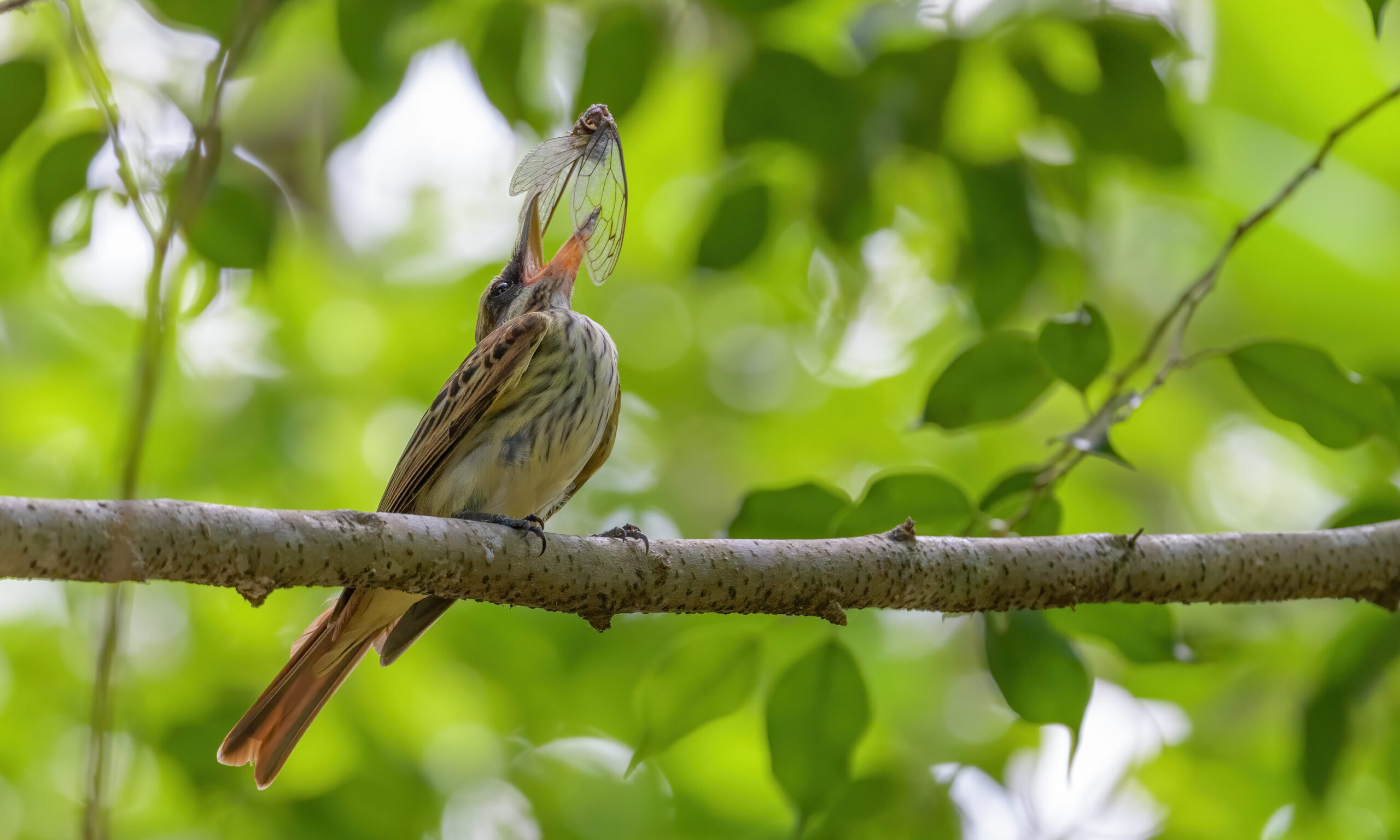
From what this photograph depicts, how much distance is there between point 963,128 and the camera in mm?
4105

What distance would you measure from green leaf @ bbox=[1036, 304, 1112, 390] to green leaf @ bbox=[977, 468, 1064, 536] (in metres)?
0.31

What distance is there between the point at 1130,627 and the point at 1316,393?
65cm

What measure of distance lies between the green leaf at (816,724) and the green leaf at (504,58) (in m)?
1.67

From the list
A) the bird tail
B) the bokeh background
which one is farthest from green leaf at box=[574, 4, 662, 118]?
the bird tail

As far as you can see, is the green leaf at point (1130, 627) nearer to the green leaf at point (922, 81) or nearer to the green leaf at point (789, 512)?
the green leaf at point (789, 512)

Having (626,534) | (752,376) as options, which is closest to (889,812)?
(626,534)

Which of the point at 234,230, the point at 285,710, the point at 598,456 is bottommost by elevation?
the point at 285,710

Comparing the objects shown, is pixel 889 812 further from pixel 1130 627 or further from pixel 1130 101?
pixel 1130 101

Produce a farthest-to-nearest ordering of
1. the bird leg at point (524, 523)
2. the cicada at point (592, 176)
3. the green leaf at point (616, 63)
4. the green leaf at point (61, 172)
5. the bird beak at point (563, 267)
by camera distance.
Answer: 1. the bird beak at point (563, 267)
2. the green leaf at point (616, 63)
3. the green leaf at point (61, 172)
4. the cicada at point (592, 176)
5. the bird leg at point (524, 523)

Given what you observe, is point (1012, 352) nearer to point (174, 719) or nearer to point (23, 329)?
point (174, 719)

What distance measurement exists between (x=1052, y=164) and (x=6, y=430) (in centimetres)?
455

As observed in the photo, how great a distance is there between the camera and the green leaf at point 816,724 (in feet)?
8.56

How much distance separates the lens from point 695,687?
2.72 metres

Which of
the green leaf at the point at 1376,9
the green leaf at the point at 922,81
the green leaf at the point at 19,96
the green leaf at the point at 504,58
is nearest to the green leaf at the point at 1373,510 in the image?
the green leaf at the point at 1376,9
